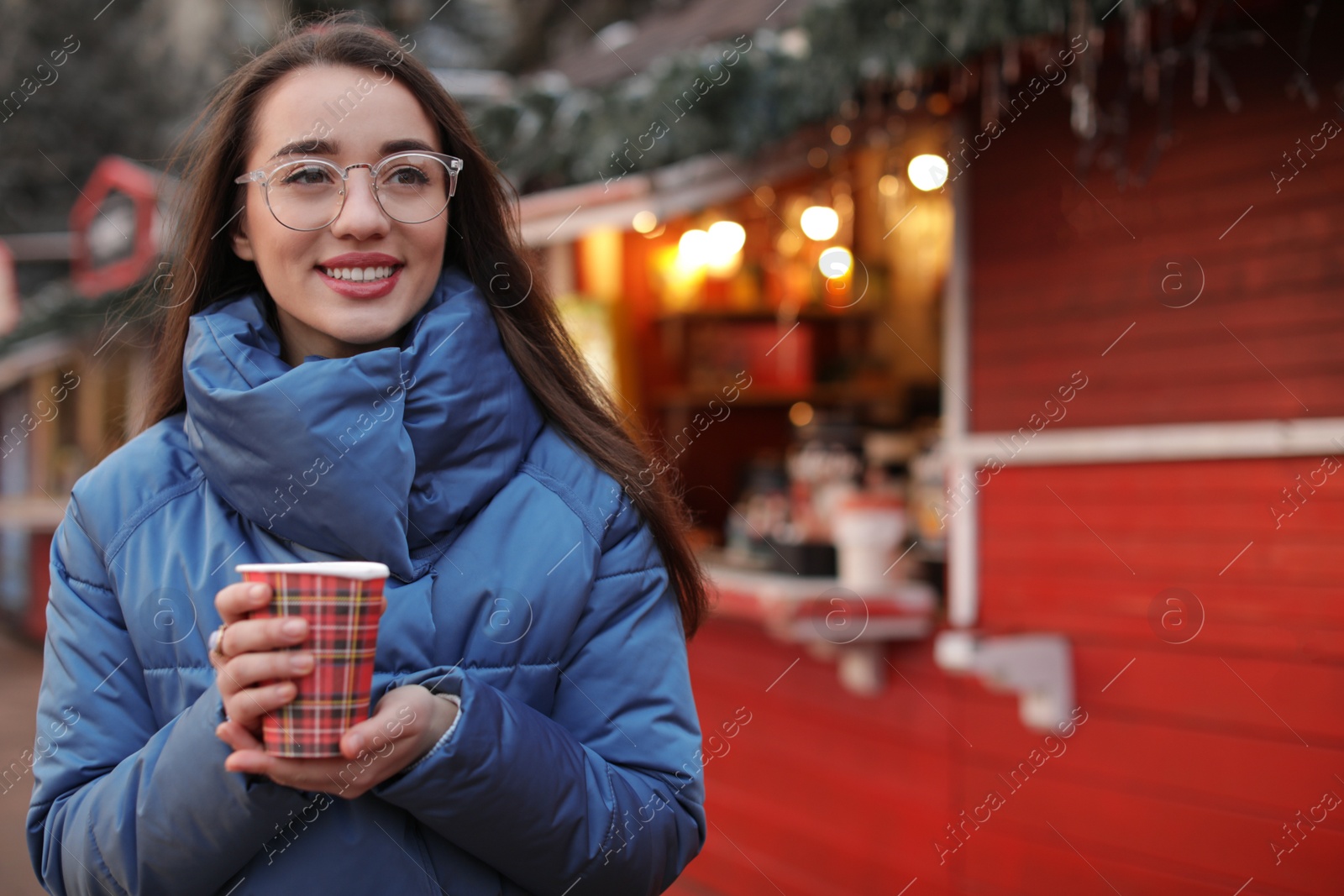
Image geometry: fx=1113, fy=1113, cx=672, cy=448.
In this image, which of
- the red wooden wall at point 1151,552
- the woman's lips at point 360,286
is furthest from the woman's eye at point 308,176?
the red wooden wall at point 1151,552

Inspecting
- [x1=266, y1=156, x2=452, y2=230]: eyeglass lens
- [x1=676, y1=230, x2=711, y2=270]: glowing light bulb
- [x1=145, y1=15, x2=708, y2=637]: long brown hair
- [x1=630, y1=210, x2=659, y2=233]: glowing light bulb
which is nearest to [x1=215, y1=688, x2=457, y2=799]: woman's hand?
[x1=145, y1=15, x2=708, y2=637]: long brown hair

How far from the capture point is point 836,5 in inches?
133

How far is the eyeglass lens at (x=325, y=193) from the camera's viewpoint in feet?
4.42

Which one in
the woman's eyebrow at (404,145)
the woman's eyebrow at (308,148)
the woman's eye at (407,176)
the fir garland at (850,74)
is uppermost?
the woman's eyebrow at (308,148)

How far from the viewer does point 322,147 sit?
53.0 inches

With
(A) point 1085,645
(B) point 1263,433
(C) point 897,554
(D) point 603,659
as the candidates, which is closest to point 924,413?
(C) point 897,554

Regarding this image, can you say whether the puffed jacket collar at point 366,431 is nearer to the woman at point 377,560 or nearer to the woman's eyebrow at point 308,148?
the woman at point 377,560

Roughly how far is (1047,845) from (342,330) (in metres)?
3.41

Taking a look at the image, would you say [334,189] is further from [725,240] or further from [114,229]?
[114,229]

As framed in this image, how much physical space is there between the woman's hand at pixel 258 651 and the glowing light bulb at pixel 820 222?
421 cm

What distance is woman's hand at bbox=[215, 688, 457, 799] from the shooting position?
1.05m

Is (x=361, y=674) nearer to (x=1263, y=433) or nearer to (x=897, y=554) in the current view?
(x=1263, y=433)

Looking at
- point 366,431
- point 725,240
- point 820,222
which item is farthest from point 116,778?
point 725,240

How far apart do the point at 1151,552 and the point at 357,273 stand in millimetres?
3014
